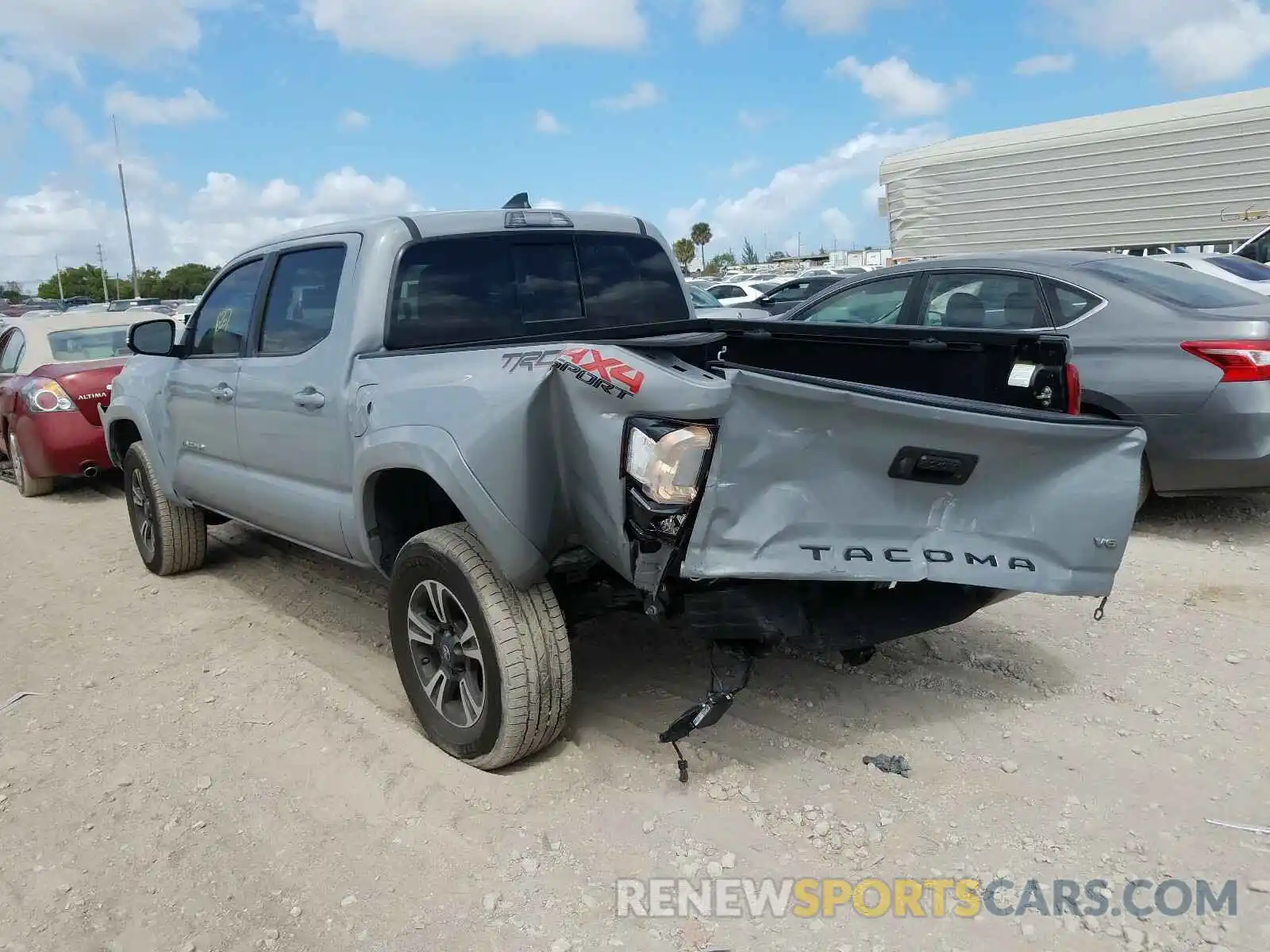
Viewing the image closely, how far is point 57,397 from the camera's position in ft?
26.3

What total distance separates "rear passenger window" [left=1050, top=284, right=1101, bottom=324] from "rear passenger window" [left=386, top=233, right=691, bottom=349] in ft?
8.57

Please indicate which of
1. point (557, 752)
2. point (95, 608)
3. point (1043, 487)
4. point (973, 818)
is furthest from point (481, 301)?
point (95, 608)

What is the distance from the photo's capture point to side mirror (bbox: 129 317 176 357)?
202 inches

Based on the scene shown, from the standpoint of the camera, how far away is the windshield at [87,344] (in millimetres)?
8734

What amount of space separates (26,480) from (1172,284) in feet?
29.8

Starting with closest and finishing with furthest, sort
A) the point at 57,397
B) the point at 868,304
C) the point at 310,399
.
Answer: the point at 310,399, the point at 868,304, the point at 57,397

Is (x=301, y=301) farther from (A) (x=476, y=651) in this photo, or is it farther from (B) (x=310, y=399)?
(A) (x=476, y=651)

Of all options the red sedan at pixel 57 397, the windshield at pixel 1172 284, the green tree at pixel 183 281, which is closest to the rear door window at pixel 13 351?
the red sedan at pixel 57 397

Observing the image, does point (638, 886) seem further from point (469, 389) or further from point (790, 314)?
point (790, 314)

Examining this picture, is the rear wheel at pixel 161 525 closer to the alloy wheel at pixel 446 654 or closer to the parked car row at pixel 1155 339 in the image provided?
the alloy wheel at pixel 446 654

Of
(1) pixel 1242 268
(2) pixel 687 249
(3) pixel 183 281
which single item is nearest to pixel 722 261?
(2) pixel 687 249

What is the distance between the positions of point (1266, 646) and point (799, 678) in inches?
79.2

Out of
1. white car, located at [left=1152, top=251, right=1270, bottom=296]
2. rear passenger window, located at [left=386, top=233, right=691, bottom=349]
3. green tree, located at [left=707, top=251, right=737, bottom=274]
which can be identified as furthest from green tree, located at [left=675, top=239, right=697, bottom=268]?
rear passenger window, located at [left=386, top=233, right=691, bottom=349]

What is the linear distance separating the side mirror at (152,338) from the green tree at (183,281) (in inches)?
2551
